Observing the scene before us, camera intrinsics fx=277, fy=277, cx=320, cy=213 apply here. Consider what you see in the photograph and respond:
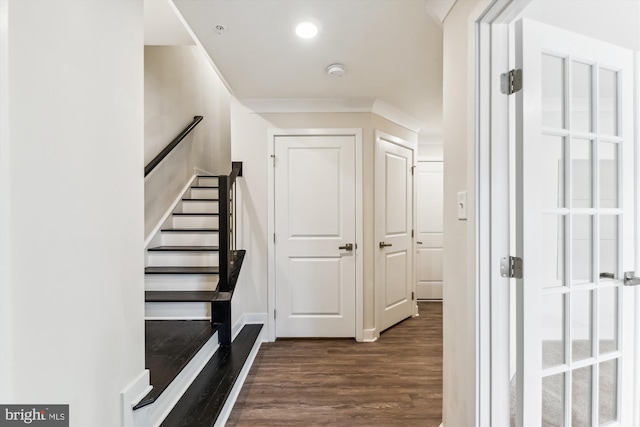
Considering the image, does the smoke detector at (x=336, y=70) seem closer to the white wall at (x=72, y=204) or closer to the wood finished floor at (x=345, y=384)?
the white wall at (x=72, y=204)

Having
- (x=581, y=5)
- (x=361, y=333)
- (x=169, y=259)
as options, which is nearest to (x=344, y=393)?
(x=361, y=333)

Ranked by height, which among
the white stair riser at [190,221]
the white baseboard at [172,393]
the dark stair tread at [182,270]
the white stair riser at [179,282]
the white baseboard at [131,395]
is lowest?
the white baseboard at [172,393]

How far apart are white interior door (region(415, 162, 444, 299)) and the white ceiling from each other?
156 cm

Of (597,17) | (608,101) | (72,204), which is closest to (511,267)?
(608,101)

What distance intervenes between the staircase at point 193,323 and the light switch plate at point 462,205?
160 cm

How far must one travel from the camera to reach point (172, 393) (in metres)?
1.52

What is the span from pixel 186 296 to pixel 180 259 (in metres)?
0.50

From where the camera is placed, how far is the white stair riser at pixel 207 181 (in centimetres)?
397

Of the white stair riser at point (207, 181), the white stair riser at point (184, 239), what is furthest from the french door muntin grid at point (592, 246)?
the white stair riser at point (207, 181)

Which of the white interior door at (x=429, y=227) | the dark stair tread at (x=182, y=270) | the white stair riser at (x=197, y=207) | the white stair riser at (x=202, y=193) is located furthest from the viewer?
the white interior door at (x=429, y=227)

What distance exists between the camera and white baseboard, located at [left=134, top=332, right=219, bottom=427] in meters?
1.23

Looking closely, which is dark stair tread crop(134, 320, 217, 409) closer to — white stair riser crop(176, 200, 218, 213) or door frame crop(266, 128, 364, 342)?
door frame crop(266, 128, 364, 342)

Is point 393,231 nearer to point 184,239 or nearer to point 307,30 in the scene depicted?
point 307,30

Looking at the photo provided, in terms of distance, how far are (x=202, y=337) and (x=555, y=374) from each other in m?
1.99
